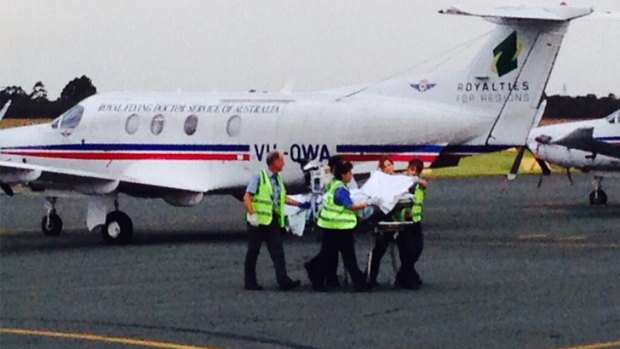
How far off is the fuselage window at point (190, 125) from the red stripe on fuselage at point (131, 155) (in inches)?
16.5

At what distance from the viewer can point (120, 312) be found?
16484mm

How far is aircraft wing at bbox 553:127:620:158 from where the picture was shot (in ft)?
110

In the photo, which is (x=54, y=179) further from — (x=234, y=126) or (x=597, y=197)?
(x=597, y=197)

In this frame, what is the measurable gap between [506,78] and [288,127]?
3760 millimetres

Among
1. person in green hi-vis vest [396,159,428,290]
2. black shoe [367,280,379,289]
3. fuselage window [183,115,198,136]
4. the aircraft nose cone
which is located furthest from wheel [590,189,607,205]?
black shoe [367,280,379,289]

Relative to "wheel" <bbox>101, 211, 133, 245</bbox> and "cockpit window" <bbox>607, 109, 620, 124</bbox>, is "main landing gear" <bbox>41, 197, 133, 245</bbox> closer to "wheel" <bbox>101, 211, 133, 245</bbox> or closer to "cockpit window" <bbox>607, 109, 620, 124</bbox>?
"wheel" <bbox>101, 211, 133, 245</bbox>

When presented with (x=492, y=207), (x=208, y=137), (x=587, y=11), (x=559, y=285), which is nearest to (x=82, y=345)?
(x=559, y=285)

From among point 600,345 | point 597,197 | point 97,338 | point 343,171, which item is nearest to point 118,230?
point 343,171

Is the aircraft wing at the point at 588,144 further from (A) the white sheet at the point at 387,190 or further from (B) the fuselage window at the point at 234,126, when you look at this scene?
(A) the white sheet at the point at 387,190

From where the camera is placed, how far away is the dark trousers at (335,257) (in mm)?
18234

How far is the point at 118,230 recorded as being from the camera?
25.8 m

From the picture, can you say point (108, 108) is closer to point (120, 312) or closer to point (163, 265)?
point (163, 265)

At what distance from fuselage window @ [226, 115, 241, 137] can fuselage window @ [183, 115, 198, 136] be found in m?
0.63

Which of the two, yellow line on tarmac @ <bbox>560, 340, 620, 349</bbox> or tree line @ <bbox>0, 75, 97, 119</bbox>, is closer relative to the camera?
yellow line on tarmac @ <bbox>560, 340, 620, 349</bbox>
